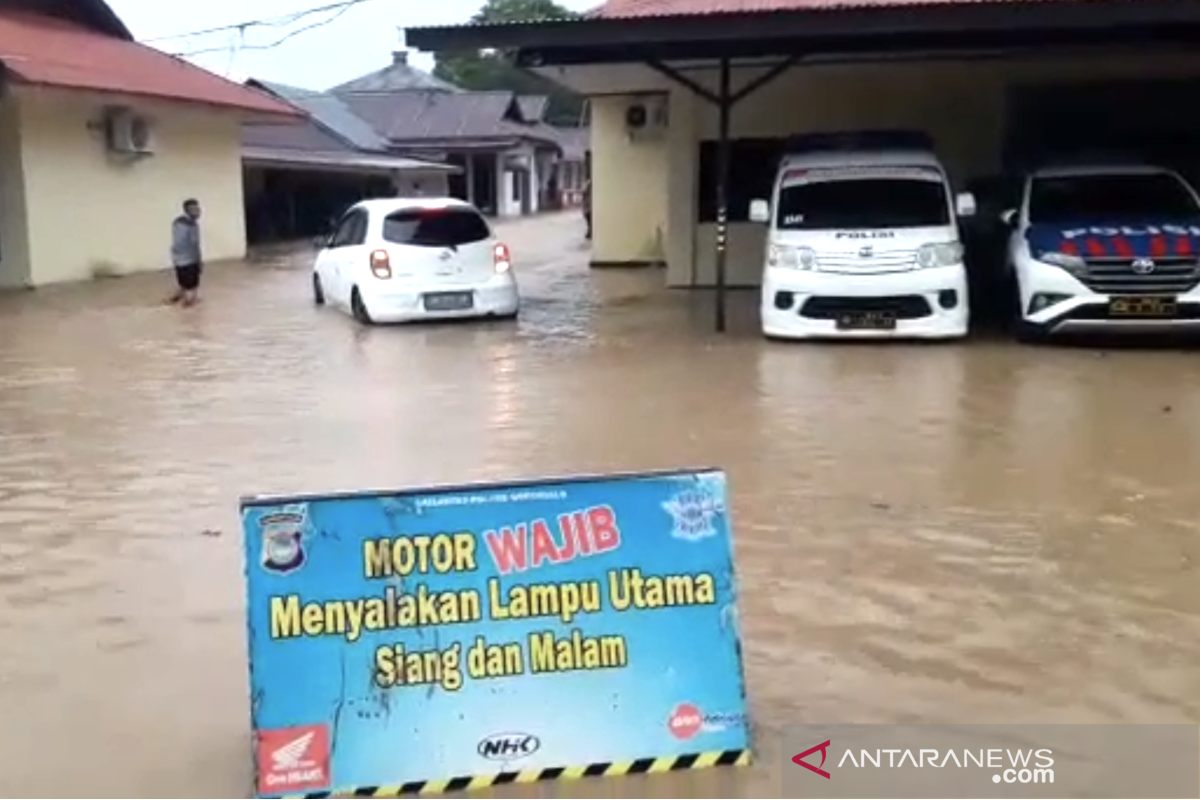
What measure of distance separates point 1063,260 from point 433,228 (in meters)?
6.38

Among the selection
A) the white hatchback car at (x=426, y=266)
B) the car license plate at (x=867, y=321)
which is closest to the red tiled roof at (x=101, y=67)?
the white hatchback car at (x=426, y=266)

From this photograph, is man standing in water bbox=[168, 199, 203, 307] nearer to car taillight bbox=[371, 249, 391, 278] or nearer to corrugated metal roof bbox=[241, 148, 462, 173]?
car taillight bbox=[371, 249, 391, 278]

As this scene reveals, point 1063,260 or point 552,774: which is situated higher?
point 1063,260

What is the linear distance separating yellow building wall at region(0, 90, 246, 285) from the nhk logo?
19452mm

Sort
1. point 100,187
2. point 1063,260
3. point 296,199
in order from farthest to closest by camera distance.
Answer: point 296,199
point 100,187
point 1063,260

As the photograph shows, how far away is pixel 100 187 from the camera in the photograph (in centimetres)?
2328

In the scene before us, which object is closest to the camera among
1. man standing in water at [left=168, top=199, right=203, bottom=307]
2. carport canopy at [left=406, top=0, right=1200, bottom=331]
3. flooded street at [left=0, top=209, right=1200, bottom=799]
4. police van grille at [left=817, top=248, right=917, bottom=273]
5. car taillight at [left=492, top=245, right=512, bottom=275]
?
flooded street at [left=0, top=209, right=1200, bottom=799]

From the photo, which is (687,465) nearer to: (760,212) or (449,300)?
(760,212)

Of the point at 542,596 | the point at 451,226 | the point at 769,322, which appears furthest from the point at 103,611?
the point at 451,226

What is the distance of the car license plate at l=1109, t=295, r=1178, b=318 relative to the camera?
1187 cm

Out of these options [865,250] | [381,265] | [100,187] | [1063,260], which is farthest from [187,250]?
[1063,260]

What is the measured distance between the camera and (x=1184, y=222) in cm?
1241

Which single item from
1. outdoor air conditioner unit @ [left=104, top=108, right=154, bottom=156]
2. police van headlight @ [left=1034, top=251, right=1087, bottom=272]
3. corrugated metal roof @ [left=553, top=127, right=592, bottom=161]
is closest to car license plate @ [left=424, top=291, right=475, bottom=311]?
police van headlight @ [left=1034, top=251, right=1087, bottom=272]

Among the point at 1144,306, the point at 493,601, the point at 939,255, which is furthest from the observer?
the point at 939,255
